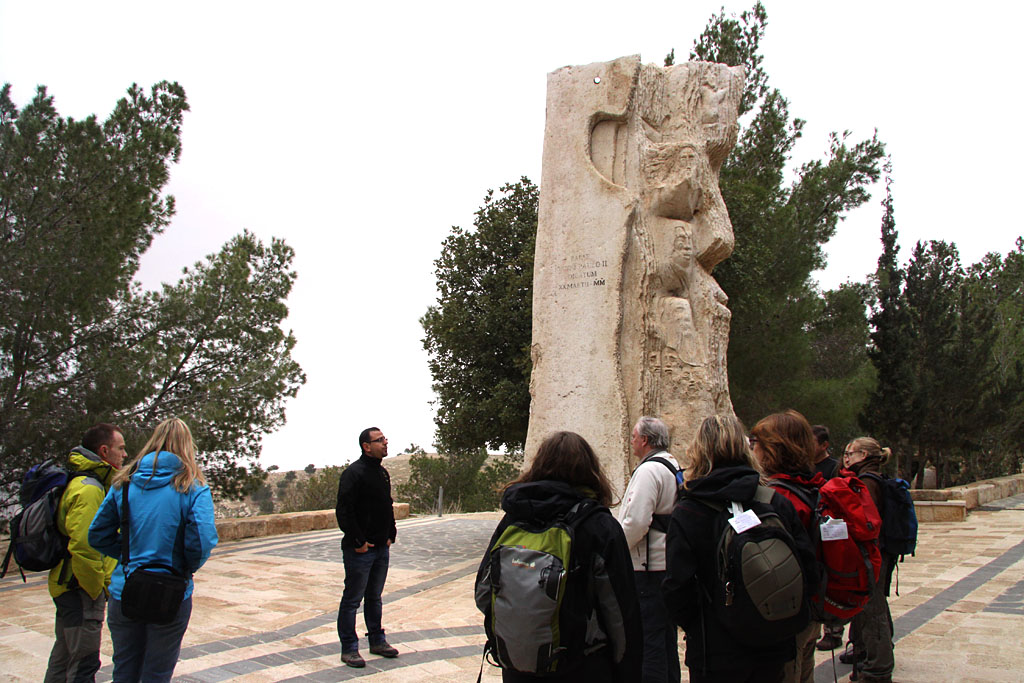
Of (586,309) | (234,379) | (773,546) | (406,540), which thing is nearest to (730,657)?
(773,546)

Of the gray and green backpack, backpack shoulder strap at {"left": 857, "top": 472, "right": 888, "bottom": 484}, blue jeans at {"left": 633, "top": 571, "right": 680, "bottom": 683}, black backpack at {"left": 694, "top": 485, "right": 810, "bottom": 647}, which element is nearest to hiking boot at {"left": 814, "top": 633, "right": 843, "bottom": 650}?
backpack shoulder strap at {"left": 857, "top": 472, "right": 888, "bottom": 484}

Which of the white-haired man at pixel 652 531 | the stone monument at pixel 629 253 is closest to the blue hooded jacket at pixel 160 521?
the white-haired man at pixel 652 531

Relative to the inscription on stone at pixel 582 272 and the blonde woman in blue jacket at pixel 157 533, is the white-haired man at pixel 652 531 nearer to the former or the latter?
the blonde woman in blue jacket at pixel 157 533

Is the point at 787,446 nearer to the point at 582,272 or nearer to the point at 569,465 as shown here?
the point at 569,465

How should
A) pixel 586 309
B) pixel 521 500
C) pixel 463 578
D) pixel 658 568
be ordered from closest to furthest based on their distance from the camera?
pixel 521 500 < pixel 658 568 < pixel 586 309 < pixel 463 578

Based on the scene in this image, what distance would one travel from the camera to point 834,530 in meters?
3.46

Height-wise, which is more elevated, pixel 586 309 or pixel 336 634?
pixel 586 309

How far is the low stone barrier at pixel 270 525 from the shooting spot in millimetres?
12016

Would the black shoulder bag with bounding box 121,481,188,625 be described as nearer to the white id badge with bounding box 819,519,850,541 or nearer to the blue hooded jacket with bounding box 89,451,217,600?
the blue hooded jacket with bounding box 89,451,217,600

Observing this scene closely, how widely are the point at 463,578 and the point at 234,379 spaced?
5.19 meters

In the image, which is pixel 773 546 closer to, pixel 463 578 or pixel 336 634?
pixel 336 634

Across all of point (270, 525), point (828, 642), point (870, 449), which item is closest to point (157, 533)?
point (870, 449)

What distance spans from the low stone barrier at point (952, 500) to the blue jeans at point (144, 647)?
446 inches

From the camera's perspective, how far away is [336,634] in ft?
20.5
